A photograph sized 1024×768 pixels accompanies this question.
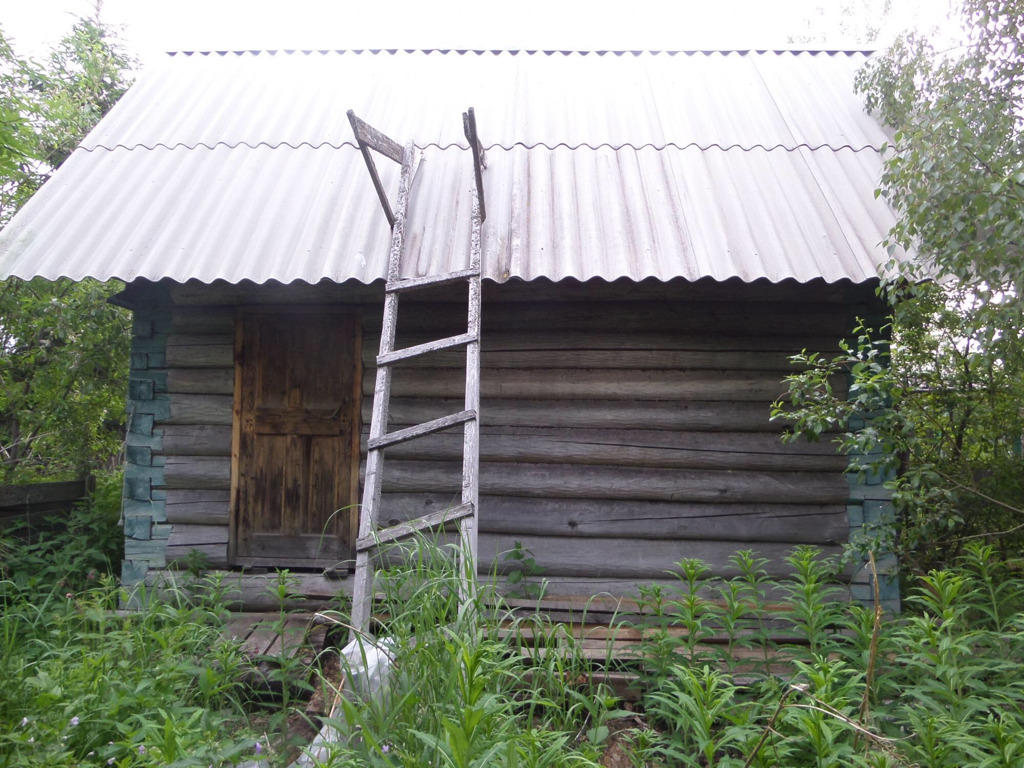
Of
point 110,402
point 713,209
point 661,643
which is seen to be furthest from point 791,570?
point 110,402

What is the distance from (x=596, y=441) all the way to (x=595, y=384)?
385 mm

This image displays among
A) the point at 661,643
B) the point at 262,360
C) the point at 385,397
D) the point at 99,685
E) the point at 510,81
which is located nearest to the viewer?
the point at 99,685

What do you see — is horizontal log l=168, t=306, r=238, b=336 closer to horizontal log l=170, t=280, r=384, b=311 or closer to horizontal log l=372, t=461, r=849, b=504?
horizontal log l=170, t=280, r=384, b=311

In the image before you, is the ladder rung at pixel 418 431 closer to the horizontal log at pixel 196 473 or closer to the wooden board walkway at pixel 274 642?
the wooden board walkway at pixel 274 642

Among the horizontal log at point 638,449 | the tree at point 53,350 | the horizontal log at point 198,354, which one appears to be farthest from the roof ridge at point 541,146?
the horizontal log at point 638,449

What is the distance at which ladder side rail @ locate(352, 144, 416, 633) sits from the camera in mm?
3311

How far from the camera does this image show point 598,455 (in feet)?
16.0

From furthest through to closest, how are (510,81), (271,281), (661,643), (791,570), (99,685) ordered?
1. (510,81)
2. (791,570)
3. (271,281)
4. (661,643)
5. (99,685)

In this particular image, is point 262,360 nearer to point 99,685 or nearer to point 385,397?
point 385,397

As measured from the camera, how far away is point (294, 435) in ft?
16.8

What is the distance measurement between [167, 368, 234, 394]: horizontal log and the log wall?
0.10 feet

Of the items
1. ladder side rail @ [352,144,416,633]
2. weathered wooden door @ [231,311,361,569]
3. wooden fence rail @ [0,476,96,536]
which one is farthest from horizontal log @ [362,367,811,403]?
wooden fence rail @ [0,476,96,536]

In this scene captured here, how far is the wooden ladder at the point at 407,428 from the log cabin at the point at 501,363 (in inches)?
10.1

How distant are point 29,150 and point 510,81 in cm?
401
